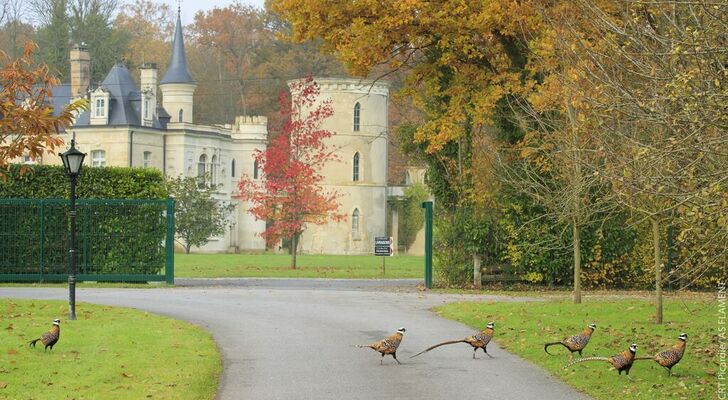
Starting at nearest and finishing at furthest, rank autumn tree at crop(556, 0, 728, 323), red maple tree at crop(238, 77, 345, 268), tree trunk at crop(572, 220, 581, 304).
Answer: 1. autumn tree at crop(556, 0, 728, 323)
2. tree trunk at crop(572, 220, 581, 304)
3. red maple tree at crop(238, 77, 345, 268)

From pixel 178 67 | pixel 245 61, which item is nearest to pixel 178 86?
pixel 178 67

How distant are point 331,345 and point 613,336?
432 centimetres

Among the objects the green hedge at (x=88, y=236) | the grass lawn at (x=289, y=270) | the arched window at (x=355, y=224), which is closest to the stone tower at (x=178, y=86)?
the arched window at (x=355, y=224)

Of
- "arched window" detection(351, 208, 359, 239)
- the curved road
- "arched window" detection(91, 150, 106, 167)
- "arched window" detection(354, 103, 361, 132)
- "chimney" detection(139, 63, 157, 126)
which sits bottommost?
the curved road

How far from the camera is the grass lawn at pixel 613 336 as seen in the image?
43.3 feet

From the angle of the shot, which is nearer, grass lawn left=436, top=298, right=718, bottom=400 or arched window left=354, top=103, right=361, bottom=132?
grass lawn left=436, top=298, right=718, bottom=400

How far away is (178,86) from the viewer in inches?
3024

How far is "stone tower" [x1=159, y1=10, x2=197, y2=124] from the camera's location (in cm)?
7612

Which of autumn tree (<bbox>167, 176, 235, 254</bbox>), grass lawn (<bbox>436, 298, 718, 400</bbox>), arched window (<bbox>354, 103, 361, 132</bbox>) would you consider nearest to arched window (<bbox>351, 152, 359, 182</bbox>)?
arched window (<bbox>354, 103, 361, 132</bbox>)

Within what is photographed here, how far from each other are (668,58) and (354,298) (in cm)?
1405

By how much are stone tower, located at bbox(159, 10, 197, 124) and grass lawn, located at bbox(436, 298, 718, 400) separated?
5452 cm

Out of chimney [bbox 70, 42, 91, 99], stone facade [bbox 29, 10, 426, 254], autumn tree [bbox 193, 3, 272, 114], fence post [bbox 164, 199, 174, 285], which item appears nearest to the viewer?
fence post [bbox 164, 199, 174, 285]

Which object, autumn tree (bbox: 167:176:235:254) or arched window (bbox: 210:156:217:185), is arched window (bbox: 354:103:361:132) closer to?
autumn tree (bbox: 167:176:235:254)

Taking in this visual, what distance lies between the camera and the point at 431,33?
29.0 m
